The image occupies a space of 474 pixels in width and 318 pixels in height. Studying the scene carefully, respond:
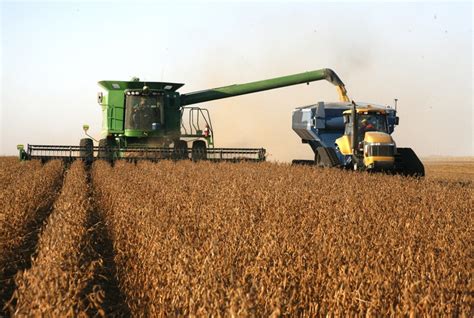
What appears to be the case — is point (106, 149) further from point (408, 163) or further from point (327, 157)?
point (408, 163)

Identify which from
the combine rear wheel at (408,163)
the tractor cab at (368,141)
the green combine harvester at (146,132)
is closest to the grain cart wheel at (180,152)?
the green combine harvester at (146,132)

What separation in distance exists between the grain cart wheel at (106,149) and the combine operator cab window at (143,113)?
0.85 meters

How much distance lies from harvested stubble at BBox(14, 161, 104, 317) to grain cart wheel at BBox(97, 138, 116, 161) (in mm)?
11726

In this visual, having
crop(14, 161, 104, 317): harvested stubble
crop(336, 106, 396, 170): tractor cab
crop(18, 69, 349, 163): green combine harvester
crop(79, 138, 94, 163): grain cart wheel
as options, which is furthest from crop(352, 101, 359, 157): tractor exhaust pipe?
crop(14, 161, 104, 317): harvested stubble

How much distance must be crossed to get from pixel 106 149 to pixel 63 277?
16811 mm

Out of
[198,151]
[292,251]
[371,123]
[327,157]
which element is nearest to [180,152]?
[198,151]

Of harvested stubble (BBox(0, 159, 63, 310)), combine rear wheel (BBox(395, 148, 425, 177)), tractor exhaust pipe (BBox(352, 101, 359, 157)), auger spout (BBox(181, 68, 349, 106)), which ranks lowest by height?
harvested stubble (BBox(0, 159, 63, 310))

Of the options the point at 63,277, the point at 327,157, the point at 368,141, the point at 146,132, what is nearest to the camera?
the point at 63,277

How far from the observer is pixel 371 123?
16.5 m

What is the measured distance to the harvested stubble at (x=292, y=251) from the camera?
3912 mm

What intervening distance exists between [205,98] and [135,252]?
16.8 m

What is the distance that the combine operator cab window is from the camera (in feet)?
67.7

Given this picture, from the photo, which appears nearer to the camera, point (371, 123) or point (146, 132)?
point (371, 123)

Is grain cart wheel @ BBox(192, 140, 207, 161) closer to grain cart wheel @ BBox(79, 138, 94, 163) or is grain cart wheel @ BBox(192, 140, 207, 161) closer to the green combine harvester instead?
the green combine harvester
